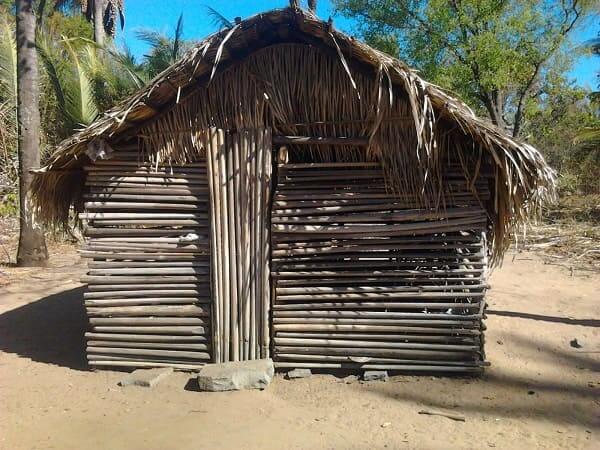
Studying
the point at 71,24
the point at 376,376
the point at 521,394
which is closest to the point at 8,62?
the point at 376,376

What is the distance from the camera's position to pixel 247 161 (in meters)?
5.53

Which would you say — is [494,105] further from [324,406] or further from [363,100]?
[324,406]

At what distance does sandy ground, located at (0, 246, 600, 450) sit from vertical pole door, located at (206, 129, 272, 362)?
628 millimetres

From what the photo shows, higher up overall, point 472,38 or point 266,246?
point 472,38

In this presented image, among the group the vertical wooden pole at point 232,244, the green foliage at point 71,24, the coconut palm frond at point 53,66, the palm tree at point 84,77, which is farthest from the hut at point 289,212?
the green foliage at point 71,24

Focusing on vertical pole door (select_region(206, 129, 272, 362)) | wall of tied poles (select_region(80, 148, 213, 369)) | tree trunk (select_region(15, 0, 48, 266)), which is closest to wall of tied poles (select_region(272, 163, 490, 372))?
vertical pole door (select_region(206, 129, 272, 362))

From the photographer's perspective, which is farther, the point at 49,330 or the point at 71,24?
the point at 71,24

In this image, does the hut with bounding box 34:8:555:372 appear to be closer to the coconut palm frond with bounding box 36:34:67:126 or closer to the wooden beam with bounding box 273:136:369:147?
the wooden beam with bounding box 273:136:369:147

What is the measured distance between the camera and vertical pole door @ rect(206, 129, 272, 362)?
5.50 metres

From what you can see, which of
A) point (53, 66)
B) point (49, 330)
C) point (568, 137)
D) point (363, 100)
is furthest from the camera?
point (568, 137)

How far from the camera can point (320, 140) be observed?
5508mm

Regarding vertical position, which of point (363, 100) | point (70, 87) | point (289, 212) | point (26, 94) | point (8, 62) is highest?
point (8, 62)

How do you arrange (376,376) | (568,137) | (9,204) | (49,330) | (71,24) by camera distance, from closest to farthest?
1. (376,376)
2. (49,330)
3. (9,204)
4. (568,137)
5. (71,24)

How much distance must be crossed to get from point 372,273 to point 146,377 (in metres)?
2.31
